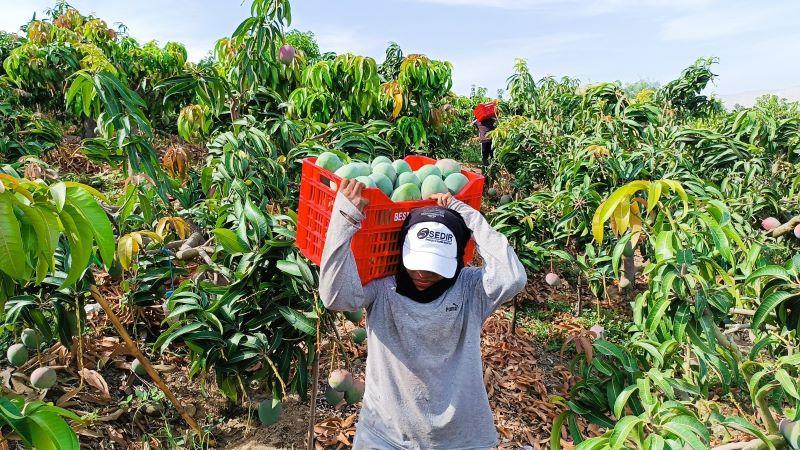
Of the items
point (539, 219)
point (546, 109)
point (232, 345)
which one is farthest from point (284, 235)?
point (546, 109)

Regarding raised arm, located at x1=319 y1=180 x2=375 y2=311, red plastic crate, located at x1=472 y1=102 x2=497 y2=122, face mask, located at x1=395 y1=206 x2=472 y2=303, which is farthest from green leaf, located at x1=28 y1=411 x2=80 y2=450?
red plastic crate, located at x1=472 y1=102 x2=497 y2=122

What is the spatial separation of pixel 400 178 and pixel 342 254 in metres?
0.41

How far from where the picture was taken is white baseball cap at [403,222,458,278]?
1.54m

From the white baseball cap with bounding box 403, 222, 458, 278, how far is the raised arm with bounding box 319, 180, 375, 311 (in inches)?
6.7

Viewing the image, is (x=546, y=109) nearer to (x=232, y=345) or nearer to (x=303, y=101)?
Result: (x=303, y=101)

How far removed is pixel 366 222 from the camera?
159cm

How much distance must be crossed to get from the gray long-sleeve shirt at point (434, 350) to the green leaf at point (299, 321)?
1.31ft

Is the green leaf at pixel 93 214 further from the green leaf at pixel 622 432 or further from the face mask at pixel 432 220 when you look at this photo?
the green leaf at pixel 622 432

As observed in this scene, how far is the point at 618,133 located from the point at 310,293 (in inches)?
151

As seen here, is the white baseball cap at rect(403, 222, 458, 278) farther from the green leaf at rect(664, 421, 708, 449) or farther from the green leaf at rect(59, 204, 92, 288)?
the green leaf at rect(59, 204, 92, 288)

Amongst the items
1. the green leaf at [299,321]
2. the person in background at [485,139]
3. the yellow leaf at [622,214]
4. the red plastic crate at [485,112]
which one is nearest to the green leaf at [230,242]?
the green leaf at [299,321]

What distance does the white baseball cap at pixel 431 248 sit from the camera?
1.54 meters

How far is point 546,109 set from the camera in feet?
23.6

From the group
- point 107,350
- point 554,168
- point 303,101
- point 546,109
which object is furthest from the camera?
point 546,109
